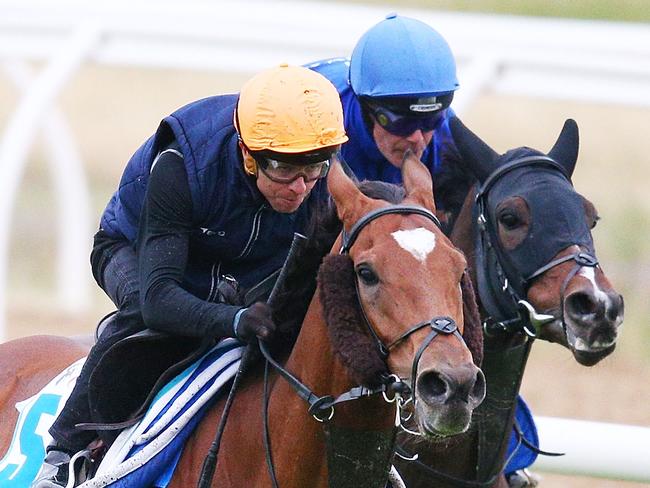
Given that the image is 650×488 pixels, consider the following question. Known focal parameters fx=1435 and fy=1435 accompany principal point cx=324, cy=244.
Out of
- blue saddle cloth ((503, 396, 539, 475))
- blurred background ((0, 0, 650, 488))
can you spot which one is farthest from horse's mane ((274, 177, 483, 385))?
blurred background ((0, 0, 650, 488))

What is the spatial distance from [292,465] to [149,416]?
1.75ft

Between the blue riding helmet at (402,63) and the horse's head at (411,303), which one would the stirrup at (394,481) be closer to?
the horse's head at (411,303)

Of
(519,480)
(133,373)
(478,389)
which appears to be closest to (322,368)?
(478,389)

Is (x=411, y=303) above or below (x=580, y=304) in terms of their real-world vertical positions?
above

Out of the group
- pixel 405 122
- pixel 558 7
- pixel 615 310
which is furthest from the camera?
pixel 558 7

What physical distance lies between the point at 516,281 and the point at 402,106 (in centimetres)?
71

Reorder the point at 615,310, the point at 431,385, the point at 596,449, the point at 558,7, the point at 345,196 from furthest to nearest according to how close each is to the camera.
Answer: the point at 558,7, the point at 596,449, the point at 615,310, the point at 345,196, the point at 431,385

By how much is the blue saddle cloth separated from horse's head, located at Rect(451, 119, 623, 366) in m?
0.61

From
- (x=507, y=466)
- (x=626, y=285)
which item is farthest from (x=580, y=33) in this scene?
(x=626, y=285)

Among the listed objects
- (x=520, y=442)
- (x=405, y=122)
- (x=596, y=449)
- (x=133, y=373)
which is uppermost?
(x=405, y=122)

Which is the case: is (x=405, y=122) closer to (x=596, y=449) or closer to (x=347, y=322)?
(x=347, y=322)

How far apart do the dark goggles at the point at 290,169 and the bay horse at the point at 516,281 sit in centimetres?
83

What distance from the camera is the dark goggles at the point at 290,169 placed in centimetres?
401

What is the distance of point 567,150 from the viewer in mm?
4777
